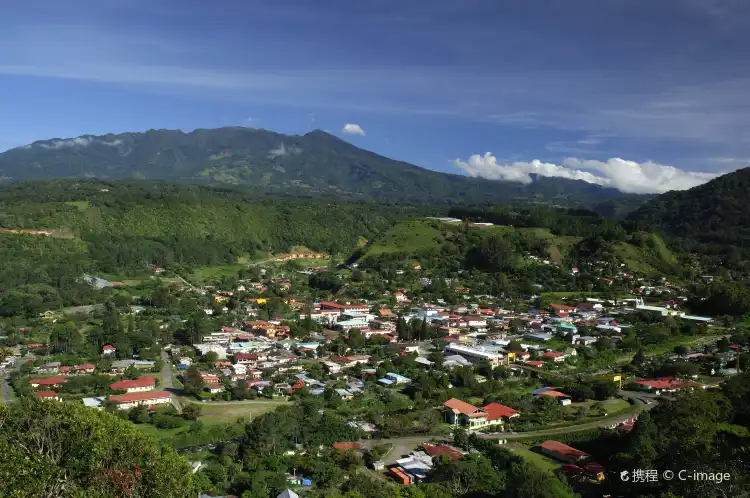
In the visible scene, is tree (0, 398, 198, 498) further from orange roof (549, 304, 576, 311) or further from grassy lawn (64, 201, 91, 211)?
grassy lawn (64, 201, 91, 211)

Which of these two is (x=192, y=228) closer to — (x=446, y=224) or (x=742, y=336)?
(x=446, y=224)

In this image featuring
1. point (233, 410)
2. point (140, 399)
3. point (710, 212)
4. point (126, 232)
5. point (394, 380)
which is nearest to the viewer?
point (233, 410)

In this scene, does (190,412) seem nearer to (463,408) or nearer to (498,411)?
(463,408)

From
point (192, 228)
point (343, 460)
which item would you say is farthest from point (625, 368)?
point (192, 228)

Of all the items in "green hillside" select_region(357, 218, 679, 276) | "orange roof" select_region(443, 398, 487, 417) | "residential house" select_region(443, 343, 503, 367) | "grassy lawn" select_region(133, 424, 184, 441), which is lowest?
"grassy lawn" select_region(133, 424, 184, 441)

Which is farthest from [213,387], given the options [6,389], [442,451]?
[442,451]


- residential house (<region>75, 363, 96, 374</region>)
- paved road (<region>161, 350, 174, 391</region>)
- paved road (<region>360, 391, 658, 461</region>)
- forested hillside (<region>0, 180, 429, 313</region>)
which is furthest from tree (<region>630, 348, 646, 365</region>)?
forested hillside (<region>0, 180, 429, 313</region>)
